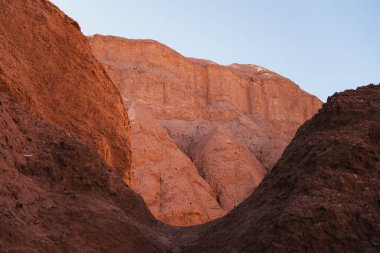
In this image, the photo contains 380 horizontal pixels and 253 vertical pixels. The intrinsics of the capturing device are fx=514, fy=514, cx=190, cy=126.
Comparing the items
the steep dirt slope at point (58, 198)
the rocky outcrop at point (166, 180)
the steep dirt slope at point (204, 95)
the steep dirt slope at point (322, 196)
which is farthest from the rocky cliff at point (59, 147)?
the steep dirt slope at point (204, 95)

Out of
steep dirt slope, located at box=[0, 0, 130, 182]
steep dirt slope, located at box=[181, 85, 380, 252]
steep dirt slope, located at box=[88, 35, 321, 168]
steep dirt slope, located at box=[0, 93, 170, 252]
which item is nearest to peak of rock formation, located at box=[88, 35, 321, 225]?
steep dirt slope, located at box=[88, 35, 321, 168]

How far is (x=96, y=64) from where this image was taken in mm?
12047

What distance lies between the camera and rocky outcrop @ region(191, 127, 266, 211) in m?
32.0

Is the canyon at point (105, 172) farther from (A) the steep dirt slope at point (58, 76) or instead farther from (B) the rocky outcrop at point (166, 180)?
(B) the rocky outcrop at point (166, 180)

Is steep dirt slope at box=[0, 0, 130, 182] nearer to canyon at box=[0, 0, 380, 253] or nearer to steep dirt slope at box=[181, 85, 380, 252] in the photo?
canyon at box=[0, 0, 380, 253]

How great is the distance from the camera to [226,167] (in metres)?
33.7

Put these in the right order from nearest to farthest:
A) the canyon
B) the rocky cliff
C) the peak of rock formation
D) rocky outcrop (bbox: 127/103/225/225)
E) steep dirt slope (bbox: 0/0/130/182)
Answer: the canyon → the rocky cliff → steep dirt slope (bbox: 0/0/130/182) → rocky outcrop (bbox: 127/103/225/225) → the peak of rock formation

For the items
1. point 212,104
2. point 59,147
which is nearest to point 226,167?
point 212,104

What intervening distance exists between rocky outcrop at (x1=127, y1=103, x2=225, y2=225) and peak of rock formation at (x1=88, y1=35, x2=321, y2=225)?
0.18 m

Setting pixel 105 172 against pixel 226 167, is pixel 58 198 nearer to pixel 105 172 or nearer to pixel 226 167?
pixel 105 172

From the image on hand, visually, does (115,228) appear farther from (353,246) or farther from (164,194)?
(164,194)

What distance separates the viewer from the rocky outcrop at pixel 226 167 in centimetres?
3197

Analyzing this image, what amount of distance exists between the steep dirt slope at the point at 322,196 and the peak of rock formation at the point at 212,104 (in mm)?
20439

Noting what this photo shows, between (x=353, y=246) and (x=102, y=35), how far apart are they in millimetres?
40402
